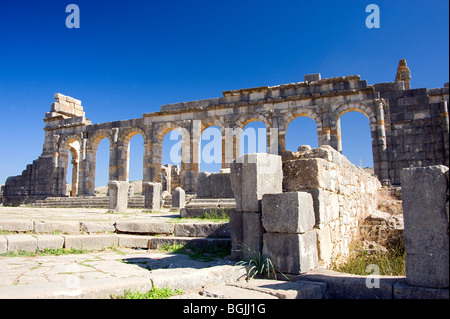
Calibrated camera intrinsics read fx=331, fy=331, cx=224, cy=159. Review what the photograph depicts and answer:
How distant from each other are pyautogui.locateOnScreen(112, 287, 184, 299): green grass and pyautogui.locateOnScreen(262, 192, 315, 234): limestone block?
137cm

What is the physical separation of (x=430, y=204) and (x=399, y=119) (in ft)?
46.3

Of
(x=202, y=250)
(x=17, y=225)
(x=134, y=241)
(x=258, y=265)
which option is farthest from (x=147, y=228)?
(x=258, y=265)

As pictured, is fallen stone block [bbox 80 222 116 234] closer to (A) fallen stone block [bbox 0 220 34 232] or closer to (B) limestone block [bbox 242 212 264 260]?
(A) fallen stone block [bbox 0 220 34 232]

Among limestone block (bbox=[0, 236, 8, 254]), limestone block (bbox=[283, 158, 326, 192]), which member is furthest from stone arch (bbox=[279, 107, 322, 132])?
limestone block (bbox=[0, 236, 8, 254])

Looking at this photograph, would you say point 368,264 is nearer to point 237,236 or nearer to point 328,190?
point 328,190

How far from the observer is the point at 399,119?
15289 millimetres

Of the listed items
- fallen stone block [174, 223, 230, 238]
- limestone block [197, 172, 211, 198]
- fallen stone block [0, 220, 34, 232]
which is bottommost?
fallen stone block [174, 223, 230, 238]

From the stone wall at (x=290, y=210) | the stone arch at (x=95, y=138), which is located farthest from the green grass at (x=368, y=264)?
the stone arch at (x=95, y=138)

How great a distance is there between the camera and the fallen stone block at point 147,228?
611cm

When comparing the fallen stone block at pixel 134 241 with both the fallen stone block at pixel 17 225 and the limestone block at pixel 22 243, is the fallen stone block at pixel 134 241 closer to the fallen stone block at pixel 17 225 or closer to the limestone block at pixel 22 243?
the limestone block at pixel 22 243

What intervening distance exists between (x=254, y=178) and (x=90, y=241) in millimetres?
3128

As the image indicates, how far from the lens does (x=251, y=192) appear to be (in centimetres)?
429

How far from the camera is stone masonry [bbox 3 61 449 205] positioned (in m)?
14.9
